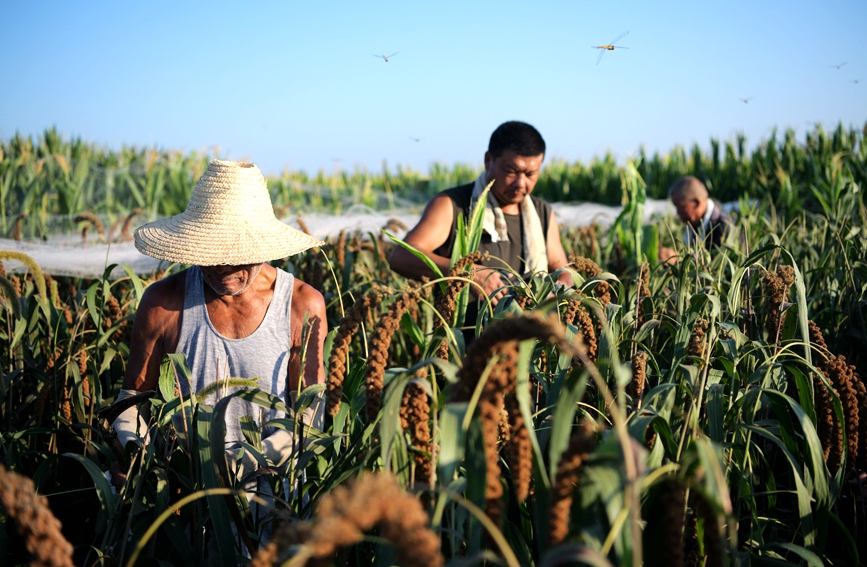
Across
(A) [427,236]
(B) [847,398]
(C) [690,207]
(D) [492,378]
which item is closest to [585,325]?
(B) [847,398]

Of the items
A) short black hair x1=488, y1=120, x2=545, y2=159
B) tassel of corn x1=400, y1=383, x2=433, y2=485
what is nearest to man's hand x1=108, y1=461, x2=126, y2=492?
tassel of corn x1=400, y1=383, x2=433, y2=485

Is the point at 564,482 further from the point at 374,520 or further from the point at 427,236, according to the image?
the point at 427,236

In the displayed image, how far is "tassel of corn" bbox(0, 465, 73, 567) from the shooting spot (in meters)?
0.71

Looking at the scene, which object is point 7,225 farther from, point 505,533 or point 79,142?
point 79,142

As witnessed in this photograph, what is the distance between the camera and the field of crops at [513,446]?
2.45 feet

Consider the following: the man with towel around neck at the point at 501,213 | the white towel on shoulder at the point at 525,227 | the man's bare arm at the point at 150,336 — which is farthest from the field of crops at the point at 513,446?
the white towel on shoulder at the point at 525,227

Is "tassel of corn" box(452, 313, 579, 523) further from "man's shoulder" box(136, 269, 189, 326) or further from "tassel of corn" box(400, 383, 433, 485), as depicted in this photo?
"man's shoulder" box(136, 269, 189, 326)

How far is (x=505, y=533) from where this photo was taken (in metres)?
1.16

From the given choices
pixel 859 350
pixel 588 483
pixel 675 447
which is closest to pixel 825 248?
pixel 859 350

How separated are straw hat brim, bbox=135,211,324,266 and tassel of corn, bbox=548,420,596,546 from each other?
133 centimetres

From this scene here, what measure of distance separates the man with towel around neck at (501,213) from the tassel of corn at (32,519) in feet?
7.54

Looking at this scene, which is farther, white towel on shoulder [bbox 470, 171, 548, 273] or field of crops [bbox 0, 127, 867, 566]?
white towel on shoulder [bbox 470, 171, 548, 273]

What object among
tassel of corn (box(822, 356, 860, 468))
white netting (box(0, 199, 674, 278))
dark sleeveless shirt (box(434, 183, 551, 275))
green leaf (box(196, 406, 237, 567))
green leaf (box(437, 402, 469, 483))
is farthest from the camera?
white netting (box(0, 199, 674, 278))

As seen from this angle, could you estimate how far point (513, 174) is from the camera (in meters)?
3.19
